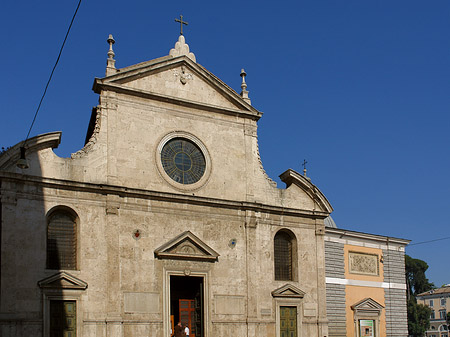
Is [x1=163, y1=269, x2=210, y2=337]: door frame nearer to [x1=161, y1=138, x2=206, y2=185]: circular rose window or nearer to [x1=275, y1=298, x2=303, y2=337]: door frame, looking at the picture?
[x1=275, y1=298, x2=303, y2=337]: door frame

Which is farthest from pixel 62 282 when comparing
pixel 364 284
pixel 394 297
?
pixel 394 297

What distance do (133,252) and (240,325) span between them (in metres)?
5.23

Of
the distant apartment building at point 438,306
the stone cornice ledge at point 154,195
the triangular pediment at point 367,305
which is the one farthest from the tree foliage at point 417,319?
the stone cornice ledge at point 154,195

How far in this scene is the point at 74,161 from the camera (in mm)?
20625

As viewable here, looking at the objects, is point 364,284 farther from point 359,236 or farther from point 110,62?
point 110,62

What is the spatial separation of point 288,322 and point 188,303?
430cm

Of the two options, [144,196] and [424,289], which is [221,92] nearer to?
[144,196]

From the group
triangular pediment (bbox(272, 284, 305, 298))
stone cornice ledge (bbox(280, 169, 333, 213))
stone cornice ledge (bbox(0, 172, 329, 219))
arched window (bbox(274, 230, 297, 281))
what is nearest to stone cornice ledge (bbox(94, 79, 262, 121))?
stone cornice ledge (bbox(280, 169, 333, 213))

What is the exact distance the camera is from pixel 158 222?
21.6m

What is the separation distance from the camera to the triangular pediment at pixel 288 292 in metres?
23.5

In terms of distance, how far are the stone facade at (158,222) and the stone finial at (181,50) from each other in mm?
59

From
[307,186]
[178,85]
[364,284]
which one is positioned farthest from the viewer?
[364,284]

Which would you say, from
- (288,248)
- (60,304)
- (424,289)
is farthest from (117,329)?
(424,289)

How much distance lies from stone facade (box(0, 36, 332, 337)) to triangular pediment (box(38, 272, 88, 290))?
0.11ft
